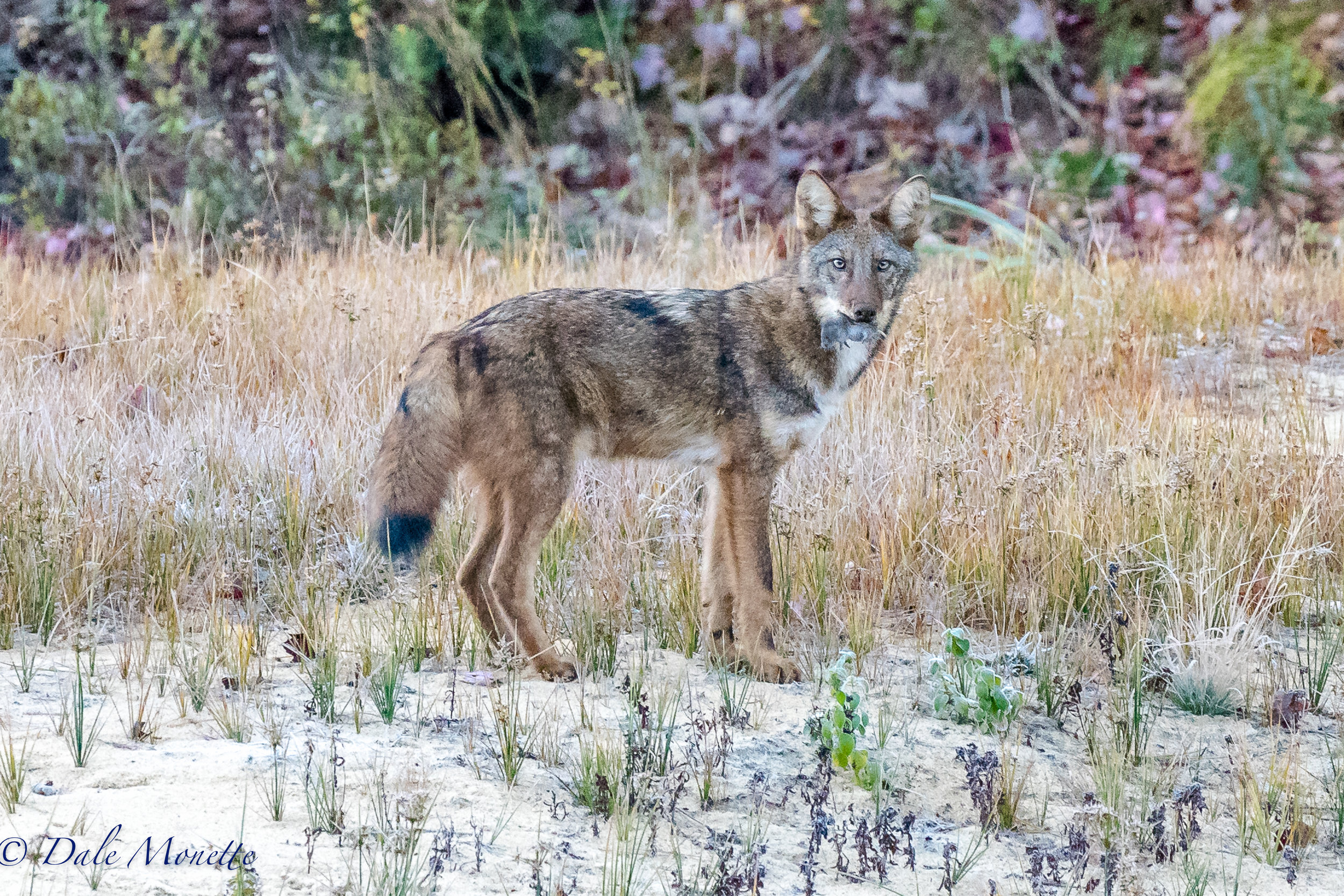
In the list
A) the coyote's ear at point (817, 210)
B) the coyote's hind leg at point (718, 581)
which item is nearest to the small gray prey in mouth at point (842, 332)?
the coyote's ear at point (817, 210)

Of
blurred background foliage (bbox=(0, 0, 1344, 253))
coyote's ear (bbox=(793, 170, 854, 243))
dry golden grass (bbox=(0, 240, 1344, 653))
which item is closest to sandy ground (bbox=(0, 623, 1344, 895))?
dry golden grass (bbox=(0, 240, 1344, 653))

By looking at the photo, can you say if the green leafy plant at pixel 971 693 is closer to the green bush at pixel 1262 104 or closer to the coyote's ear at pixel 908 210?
the coyote's ear at pixel 908 210

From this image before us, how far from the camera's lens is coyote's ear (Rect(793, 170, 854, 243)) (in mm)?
4523

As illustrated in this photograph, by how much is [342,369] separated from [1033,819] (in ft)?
13.5

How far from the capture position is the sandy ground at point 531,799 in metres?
2.83

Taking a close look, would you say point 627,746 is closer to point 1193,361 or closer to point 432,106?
point 1193,361

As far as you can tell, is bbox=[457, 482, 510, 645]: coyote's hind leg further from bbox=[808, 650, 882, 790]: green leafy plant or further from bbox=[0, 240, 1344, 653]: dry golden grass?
bbox=[808, 650, 882, 790]: green leafy plant

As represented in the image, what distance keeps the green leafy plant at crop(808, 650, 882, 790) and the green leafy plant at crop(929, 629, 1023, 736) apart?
1.08ft

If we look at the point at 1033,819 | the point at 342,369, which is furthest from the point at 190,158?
the point at 1033,819

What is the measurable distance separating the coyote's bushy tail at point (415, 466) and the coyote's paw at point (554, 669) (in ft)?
1.69

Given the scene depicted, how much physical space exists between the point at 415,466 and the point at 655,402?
0.82 metres

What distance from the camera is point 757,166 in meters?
12.5

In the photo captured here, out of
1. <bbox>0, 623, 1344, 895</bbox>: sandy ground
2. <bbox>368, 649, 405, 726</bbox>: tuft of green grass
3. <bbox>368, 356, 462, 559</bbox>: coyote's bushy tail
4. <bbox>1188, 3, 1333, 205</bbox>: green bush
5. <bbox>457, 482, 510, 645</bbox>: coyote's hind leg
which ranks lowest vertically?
<bbox>0, 623, 1344, 895</bbox>: sandy ground

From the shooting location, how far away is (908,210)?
4.66 m
